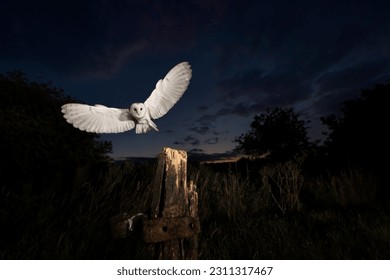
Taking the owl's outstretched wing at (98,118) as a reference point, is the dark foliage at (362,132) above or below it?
above

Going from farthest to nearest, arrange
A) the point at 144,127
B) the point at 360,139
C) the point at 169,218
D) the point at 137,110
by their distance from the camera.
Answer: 1. the point at 360,139
2. the point at 144,127
3. the point at 137,110
4. the point at 169,218

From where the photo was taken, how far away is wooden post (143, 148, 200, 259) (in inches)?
A: 87.6

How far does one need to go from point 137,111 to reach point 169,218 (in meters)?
1.01

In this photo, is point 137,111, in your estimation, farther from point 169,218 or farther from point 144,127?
point 169,218

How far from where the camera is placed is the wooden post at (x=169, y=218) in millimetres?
2203

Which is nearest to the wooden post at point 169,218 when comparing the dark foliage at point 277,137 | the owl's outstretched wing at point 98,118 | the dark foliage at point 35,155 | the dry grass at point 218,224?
the dry grass at point 218,224

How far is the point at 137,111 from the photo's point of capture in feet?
9.45

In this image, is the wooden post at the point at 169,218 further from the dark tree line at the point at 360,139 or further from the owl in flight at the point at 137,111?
the dark tree line at the point at 360,139

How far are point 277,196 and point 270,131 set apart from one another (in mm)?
5694

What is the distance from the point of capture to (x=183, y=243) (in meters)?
2.37

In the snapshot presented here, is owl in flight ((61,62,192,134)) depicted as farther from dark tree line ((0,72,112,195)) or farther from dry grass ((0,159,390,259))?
dark tree line ((0,72,112,195))

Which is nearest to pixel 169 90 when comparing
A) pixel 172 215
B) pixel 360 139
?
pixel 172 215

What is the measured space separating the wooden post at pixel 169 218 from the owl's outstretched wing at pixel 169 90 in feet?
2.90

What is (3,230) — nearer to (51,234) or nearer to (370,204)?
(51,234)
